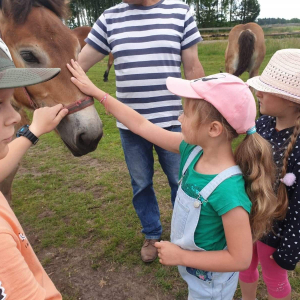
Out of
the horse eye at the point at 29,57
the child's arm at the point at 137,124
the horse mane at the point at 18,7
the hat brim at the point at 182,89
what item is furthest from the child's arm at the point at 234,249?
the horse mane at the point at 18,7

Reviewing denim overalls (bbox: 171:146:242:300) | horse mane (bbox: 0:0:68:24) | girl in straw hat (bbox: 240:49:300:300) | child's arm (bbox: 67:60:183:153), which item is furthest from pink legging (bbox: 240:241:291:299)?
horse mane (bbox: 0:0:68:24)

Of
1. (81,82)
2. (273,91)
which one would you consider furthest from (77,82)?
(273,91)

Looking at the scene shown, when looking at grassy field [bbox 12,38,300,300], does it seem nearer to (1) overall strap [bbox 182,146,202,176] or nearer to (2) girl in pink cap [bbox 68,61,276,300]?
(2) girl in pink cap [bbox 68,61,276,300]

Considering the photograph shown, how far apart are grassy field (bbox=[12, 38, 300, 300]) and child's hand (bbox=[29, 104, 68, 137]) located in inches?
57.5

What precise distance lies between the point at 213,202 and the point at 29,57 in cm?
158

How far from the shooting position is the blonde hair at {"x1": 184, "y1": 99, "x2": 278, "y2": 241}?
115 centimetres

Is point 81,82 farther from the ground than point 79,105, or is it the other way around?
point 81,82

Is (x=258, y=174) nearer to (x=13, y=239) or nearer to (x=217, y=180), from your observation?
(x=217, y=180)

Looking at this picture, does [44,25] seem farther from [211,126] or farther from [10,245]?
[10,245]

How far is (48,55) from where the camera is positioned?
1.86 m

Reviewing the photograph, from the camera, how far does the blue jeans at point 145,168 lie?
2.25 m

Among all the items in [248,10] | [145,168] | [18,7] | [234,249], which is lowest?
[145,168]

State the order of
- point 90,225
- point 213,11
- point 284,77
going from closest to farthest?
1. point 284,77
2. point 90,225
3. point 213,11

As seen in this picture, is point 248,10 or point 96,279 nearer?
point 96,279
